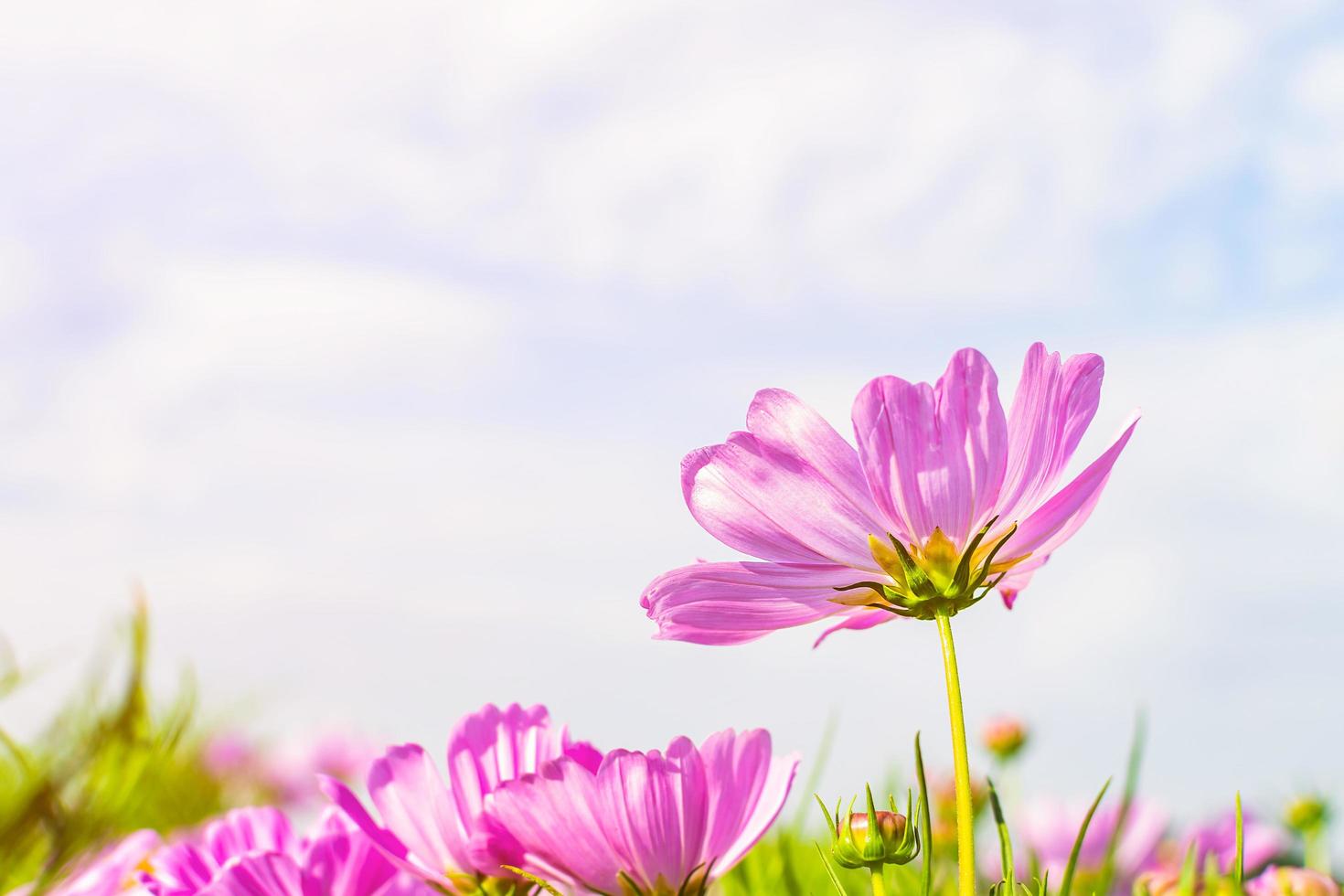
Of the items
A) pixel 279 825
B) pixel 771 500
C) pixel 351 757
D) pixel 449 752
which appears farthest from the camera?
pixel 351 757

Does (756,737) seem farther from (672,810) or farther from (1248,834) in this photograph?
(1248,834)

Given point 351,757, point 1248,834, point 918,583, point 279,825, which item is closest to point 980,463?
point 918,583

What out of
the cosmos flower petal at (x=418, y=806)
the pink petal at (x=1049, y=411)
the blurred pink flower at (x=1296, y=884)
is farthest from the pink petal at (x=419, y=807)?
the blurred pink flower at (x=1296, y=884)

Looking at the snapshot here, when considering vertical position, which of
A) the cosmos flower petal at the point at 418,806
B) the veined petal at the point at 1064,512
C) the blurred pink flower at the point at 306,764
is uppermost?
the veined petal at the point at 1064,512

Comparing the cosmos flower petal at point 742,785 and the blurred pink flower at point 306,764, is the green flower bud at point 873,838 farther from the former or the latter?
the blurred pink flower at point 306,764

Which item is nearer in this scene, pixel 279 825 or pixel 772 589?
pixel 772 589

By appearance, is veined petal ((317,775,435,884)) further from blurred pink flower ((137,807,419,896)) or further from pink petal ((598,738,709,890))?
pink petal ((598,738,709,890))

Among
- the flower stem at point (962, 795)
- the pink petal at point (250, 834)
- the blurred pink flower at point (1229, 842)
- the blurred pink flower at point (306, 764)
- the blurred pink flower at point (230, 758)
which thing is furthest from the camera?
the blurred pink flower at point (306, 764)

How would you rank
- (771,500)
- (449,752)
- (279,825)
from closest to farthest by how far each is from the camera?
(771,500) → (449,752) → (279,825)

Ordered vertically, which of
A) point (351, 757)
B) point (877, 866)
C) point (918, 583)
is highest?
point (918, 583)
